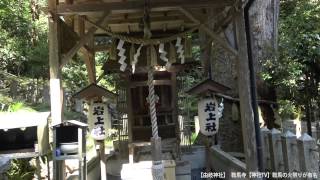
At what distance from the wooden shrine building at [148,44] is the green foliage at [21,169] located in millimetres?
2412

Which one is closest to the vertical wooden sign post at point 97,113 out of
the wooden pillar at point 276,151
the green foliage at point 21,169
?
the green foliage at point 21,169

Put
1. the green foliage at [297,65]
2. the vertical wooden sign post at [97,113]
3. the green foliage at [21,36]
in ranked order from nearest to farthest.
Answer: the vertical wooden sign post at [97,113] < the green foliage at [297,65] < the green foliage at [21,36]

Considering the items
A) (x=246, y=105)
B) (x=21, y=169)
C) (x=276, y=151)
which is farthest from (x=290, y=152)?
(x=21, y=169)

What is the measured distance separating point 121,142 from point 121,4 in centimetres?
609

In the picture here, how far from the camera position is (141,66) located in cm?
1064

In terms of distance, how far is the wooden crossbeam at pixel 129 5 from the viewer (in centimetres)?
→ 782

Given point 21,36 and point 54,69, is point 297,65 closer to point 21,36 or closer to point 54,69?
point 54,69

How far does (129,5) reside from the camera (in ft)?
25.7

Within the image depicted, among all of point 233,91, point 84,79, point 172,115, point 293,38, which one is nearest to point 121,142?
point 172,115

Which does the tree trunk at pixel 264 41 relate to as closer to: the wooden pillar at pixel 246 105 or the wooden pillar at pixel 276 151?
the wooden pillar at pixel 246 105

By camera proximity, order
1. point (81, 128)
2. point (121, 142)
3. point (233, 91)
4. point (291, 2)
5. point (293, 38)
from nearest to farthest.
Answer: point (81, 128), point (293, 38), point (233, 91), point (121, 142), point (291, 2)

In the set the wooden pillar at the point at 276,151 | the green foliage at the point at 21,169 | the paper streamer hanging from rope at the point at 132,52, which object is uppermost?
the paper streamer hanging from rope at the point at 132,52

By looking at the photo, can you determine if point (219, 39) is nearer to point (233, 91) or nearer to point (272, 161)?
point (272, 161)

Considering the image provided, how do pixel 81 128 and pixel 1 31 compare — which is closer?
pixel 81 128
